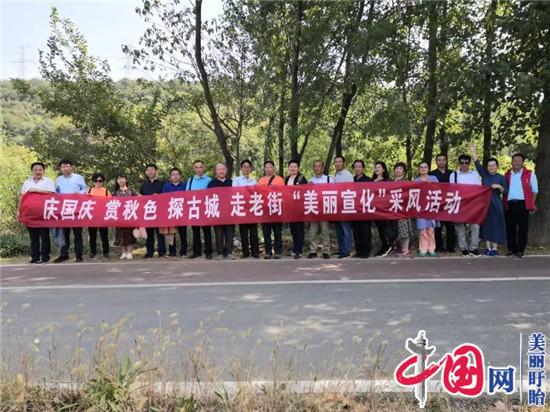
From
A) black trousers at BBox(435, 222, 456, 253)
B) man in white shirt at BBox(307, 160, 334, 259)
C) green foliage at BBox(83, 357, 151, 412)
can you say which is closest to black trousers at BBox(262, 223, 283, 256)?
man in white shirt at BBox(307, 160, 334, 259)

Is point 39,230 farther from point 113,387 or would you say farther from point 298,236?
point 113,387

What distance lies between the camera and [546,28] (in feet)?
27.6

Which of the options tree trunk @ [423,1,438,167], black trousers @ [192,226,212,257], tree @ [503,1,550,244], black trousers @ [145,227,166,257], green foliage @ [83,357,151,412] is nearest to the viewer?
green foliage @ [83,357,151,412]

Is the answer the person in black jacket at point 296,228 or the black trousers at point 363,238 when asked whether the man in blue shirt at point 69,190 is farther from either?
the black trousers at point 363,238

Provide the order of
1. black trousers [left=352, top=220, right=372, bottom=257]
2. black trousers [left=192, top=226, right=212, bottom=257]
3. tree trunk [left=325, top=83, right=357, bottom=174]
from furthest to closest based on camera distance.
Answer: tree trunk [left=325, top=83, right=357, bottom=174], black trousers [left=192, top=226, right=212, bottom=257], black trousers [left=352, top=220, right=372, bottom=257]

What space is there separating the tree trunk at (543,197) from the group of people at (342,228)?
1026 millimetres

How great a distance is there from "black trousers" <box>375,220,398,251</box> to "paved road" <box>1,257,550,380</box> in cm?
100

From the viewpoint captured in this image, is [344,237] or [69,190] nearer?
[344,237]

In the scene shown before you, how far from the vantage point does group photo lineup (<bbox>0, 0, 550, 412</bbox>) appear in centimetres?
332

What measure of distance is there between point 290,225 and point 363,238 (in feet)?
5.08

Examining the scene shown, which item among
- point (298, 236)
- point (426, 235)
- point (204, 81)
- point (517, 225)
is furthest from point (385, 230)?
point (204, 81)

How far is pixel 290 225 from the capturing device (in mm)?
9906

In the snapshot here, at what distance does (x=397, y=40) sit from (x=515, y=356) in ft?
29.8

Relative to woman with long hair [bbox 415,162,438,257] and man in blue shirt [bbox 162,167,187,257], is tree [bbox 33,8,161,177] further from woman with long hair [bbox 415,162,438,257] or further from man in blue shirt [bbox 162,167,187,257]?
woman with long hair [bbox 415,162,438,257]
